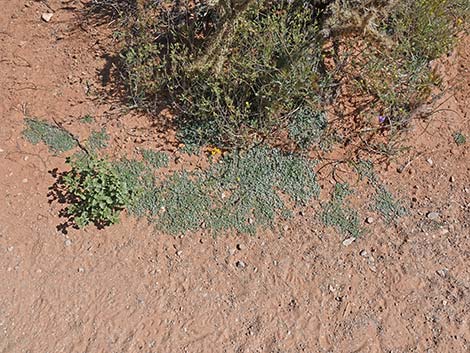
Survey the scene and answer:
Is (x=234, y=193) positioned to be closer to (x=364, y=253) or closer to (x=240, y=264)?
(x=240, y=264)

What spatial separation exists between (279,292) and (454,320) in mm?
1107

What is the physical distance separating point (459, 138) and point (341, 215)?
117 cm

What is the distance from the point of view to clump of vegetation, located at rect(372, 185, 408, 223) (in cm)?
341

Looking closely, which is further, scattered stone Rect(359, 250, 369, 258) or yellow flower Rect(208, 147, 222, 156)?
yellow flower Rect(208, 147, 222, 156)

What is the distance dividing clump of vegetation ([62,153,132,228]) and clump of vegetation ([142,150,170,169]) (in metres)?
0.27

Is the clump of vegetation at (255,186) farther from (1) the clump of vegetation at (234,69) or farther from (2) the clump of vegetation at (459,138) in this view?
(2) the clump of vegetation at (459,138)

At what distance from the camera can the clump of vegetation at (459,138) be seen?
368cm

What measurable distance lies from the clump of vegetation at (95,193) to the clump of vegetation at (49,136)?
0.26 metres

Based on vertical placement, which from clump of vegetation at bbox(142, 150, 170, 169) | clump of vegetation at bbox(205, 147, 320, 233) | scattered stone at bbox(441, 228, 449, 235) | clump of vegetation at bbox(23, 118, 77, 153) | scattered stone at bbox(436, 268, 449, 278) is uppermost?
scattered stone at bbox(441, 228, 449, 235)

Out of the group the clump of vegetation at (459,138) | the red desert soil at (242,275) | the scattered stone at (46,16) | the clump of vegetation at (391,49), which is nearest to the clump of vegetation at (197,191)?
the red desert soil at (242,275)

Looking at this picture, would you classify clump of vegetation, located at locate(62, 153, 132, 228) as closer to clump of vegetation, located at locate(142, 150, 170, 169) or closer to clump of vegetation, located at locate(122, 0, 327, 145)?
clump of vegetation, located at locate(142, 150, 170, 169)

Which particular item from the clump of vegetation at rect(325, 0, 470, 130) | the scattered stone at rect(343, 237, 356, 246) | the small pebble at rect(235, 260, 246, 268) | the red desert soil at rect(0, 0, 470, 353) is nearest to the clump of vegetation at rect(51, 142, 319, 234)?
the red desert soil at rect(0, 0, 470, 353)

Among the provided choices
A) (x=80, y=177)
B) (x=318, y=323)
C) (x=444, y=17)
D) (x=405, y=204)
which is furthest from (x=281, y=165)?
(x=444, y=17)

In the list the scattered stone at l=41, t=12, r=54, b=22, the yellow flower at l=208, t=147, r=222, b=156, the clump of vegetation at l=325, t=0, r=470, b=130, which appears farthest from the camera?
the scattered stone at l=41, t=12, r=54, b=22
